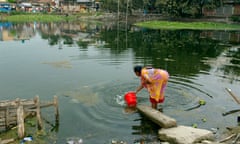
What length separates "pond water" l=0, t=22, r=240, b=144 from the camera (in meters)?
12.4

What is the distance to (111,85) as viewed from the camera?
59.2ft

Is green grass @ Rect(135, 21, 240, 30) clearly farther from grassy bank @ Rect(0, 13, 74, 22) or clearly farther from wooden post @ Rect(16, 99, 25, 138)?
wooden post @ Rect(16, 99, 25, 138)

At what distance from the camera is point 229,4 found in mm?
76875

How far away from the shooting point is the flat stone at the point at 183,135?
1044 centimetres

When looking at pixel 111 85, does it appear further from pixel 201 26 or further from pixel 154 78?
pixel 201 26

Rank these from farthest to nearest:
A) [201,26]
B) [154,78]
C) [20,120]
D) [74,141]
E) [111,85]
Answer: [201,26] < [111,85] < [154,78] < [74,141] < [20,120]

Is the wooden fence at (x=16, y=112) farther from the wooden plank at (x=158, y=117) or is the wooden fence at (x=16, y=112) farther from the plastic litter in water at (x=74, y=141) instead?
the wooden plank at (x=158, y=117)

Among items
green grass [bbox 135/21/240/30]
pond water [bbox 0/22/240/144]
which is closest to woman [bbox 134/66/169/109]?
pond water [bbox 0/22/240/144]

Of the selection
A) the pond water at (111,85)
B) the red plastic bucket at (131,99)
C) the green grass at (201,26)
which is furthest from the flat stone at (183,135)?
the green grass at (201,26)

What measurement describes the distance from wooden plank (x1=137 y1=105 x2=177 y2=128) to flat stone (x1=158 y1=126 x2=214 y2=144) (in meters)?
0.23

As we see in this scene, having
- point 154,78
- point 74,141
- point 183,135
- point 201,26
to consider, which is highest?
point 201,26

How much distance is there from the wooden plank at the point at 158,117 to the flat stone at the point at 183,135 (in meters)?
0.23

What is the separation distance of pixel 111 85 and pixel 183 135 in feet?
26.1

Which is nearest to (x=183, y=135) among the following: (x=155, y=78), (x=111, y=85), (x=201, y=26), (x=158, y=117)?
(x=158, y=117)
